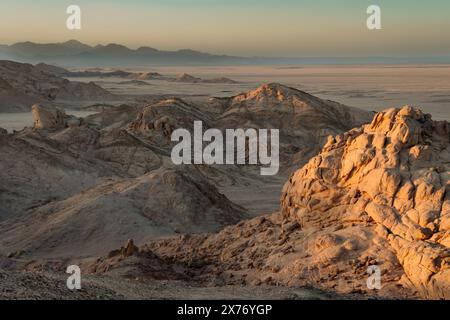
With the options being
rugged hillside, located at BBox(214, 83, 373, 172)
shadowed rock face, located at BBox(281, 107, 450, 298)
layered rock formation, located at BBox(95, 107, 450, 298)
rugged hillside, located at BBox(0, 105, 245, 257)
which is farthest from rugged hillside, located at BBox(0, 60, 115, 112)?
shadowed rock face, located at BBox(281, 107, 450, 298)

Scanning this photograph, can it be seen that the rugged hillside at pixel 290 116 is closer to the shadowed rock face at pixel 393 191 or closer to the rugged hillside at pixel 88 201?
the rugged hillside at pixel 88 201

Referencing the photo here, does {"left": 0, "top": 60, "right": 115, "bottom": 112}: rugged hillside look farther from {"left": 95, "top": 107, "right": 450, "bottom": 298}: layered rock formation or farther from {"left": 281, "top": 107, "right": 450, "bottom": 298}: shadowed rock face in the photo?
{"left": 281, "top": 107, "right": 450, "bottom": 298}: shadowed rock face

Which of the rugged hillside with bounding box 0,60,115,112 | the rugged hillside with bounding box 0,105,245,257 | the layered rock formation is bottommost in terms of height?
the rugged hillside with bounding box 0,105,245,257

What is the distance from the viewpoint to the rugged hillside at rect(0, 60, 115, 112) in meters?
62.4

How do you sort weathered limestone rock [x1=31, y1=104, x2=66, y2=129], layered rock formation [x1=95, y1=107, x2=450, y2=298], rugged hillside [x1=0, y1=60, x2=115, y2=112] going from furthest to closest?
rugged hillside [x1=0, y1=60, x2=115, y2=112] < weathered limestone rock [x1=31, y1=104, x2=66, y2=129] < layered rock formation [x1=95, y1=107, x2=450, y2=298]

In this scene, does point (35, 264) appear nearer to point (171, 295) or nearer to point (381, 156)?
point (171, 295)

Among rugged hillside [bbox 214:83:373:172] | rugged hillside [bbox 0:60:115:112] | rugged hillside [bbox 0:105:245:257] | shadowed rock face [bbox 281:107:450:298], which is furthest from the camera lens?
rugged hillside [bbox 0:60:115:112]

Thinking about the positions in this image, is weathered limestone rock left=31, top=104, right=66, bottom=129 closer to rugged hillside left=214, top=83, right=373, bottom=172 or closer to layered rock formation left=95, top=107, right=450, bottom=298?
rugged hillside left=214, top=83, right=373, bottom=172

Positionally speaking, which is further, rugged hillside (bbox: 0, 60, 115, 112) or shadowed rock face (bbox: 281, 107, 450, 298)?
rugged hillside (bbox: 0, 60, 115, 112)

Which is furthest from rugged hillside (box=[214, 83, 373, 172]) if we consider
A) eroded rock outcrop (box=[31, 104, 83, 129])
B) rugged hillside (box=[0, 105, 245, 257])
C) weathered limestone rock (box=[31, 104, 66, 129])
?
rugged hillside (box=[0, 105, 245, 257])

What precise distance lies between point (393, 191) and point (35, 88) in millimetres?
66056

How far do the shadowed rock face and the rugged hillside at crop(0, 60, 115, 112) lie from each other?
175ft

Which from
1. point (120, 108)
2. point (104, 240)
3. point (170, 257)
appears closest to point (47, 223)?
point (104, 240)

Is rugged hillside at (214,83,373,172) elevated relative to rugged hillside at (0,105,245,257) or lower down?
elevated
